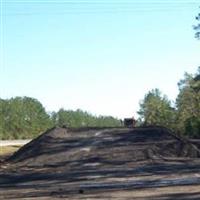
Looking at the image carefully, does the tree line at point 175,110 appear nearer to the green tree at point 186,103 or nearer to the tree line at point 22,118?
the green tree at point 186,103

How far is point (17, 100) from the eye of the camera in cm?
13825

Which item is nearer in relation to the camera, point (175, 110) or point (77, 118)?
point (175, 110)

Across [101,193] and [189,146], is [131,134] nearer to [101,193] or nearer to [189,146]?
[189,146]

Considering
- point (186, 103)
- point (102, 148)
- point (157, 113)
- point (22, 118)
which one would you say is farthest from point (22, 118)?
point (102, 148)

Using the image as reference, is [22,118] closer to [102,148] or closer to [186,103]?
[186,103]

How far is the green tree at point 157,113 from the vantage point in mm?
104738

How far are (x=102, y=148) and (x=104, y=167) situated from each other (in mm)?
5682

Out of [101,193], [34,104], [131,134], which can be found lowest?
[101,193]

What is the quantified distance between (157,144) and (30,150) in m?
8.40

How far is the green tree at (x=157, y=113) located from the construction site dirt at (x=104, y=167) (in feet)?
187

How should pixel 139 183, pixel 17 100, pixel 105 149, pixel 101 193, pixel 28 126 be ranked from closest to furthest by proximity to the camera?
pixel 101 193
pixel 139 183
pixel 105 149
pixel 28 126
pixel 17 100

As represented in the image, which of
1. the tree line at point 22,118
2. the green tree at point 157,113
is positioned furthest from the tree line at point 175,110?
the tree line at point 22,118

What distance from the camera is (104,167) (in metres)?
31.6

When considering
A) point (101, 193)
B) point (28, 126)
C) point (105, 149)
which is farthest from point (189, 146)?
point (28, 126)
